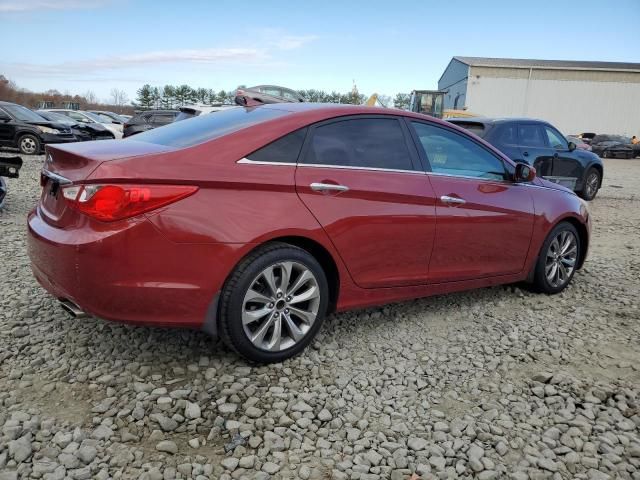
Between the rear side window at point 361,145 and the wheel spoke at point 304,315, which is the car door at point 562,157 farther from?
the wheel spoke at point 304,315

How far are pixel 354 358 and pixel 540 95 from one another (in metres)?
45.1

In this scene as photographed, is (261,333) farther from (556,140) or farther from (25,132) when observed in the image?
(25,132)

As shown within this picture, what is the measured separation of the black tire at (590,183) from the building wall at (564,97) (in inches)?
1308

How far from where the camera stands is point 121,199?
2.66 meters

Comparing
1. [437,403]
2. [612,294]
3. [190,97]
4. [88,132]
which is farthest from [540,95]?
[190,97]

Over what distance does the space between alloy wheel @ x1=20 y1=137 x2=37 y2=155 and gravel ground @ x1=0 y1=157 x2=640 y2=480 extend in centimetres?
1272

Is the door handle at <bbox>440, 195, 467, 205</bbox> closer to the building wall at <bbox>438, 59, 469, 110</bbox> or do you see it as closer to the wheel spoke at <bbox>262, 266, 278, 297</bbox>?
the wheel spoke at <bbox>262, 266, 278, 297</bbox>

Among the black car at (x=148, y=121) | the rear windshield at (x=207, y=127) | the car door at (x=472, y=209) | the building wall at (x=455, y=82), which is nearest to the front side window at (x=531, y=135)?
the car door at (x=472, y=209)

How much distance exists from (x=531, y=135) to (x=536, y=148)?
0.80 feet

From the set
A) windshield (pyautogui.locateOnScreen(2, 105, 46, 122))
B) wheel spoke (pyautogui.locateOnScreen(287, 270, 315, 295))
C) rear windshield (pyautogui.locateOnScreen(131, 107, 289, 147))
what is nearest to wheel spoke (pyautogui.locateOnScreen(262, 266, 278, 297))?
wheel spoke (pyautogui.locateOnScreen(287, 270, 315, 295))

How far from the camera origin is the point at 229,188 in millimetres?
2871

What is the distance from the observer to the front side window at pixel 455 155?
386 centimetres

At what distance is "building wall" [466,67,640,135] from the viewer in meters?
42.6

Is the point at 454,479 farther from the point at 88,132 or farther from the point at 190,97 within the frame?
the point at 190,97
